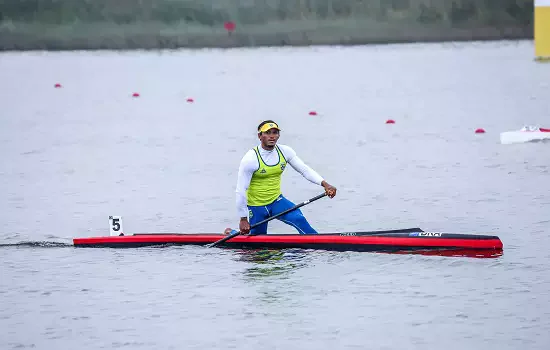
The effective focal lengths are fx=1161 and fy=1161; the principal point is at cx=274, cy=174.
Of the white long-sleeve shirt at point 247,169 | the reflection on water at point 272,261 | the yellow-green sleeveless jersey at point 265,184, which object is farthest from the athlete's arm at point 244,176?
the reflection on water at point 272,261

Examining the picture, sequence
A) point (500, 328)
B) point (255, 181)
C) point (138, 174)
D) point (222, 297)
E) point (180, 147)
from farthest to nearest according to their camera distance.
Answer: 1. point (180, 147)
2. point (138, 174)
3. point (255, 181)
4. point (222, 297)
5. point (500, 328)

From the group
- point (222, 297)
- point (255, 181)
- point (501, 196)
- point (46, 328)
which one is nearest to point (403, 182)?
point (501, 196)

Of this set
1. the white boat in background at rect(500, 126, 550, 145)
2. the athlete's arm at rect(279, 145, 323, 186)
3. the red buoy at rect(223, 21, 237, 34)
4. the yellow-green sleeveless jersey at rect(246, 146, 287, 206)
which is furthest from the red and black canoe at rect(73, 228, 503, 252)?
the red buoy at rect(223, 21, 237, 34)

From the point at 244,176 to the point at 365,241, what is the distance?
1.53 m

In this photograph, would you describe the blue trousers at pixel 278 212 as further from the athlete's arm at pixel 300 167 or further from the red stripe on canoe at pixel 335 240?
the athlete's arm at pixel 300 167

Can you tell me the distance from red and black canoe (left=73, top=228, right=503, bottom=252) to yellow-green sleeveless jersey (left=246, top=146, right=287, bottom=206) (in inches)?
16.0

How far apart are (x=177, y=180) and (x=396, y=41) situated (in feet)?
124

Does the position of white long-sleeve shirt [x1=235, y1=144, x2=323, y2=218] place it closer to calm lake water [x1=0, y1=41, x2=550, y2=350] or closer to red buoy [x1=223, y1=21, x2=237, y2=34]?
calm lake water [x1=0, y1=41, x2=550, y2=350]

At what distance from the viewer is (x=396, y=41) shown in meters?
56.3

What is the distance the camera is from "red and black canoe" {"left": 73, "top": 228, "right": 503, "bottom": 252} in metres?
12.6

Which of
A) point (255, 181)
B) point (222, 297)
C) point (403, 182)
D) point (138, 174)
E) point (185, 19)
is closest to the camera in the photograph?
point (222, 297)

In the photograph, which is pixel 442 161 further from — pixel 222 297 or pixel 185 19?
pixel 185 19

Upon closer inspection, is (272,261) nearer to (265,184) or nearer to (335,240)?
(335,240)

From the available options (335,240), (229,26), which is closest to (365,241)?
(335,240)
